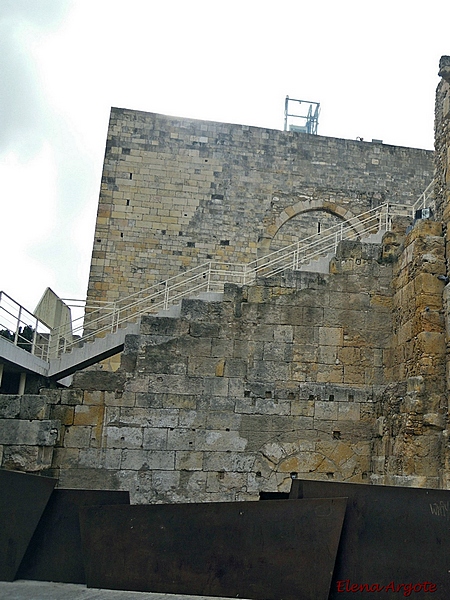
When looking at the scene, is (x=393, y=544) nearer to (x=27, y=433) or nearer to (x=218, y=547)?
(x=218, y=547)

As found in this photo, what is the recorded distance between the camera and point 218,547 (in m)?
3.52

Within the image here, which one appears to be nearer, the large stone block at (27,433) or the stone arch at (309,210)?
the large stone block at (27,433)

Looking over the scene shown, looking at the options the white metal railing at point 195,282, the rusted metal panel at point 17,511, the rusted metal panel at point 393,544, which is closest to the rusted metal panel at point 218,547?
the rusted metal panel at point 393,544

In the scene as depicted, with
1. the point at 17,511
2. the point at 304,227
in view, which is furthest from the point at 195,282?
the point at 17,511

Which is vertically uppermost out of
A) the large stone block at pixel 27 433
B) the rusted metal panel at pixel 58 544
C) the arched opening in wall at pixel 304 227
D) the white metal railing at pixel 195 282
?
the arched opening in wall at pixel 304 227

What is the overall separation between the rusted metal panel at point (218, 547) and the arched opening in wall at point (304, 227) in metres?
11.6

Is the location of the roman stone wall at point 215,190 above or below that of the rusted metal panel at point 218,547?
above

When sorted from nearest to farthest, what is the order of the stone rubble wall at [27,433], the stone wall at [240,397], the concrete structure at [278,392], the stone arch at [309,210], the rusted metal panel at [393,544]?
the rusted metal panel at [393,544], the stone rubble wall at [27,433], the concrete structure at [278,392], the stone wall at [240,397], the stone arch at [309,210]

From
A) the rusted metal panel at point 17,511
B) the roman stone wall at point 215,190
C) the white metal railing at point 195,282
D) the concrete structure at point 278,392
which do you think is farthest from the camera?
the roman stone wall at point 215,190

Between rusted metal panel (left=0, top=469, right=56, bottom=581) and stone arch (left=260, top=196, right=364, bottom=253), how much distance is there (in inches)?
456

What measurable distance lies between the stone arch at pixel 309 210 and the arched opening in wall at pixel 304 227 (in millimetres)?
66

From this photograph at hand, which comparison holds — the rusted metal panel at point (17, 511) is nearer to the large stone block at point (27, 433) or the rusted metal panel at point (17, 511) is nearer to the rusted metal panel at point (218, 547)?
the rusted metal panel at point (218, 547)

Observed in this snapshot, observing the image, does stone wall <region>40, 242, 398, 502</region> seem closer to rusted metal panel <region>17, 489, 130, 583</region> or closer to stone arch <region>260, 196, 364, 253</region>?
rusted metal panel <region>17, 489, 130, 583</region>

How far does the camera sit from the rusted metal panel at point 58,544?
12.1 feet
